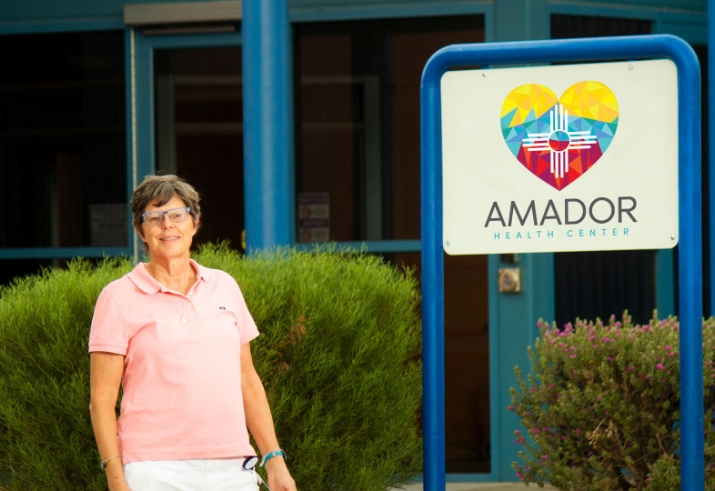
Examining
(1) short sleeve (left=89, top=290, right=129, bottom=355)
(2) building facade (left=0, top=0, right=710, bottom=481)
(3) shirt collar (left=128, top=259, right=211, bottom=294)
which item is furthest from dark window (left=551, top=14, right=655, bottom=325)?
(1) short sleeve (left=89, top=290, right=129, bottom=355)

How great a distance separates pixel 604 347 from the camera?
4.12 meters

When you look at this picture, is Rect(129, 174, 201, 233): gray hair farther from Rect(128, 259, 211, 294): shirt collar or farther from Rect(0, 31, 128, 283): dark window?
Rect(0, 31, 128, 283): dark window

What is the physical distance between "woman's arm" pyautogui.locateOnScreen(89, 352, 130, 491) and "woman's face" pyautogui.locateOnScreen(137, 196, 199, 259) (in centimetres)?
31

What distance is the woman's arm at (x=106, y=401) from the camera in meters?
2.68

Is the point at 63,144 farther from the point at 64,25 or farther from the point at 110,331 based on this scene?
the point at 110,331

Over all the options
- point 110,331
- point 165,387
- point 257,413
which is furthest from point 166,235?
point 257,413

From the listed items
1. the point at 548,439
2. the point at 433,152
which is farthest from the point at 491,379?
the point at 433,152

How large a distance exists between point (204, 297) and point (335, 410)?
3.57 ft

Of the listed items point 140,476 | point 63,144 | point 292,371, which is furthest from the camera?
point 63,144

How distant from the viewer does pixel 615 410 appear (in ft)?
13.1

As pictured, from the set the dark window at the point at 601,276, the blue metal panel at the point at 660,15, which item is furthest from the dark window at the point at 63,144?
the blue metal panel at the point at 660,15

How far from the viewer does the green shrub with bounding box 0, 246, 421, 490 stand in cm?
361

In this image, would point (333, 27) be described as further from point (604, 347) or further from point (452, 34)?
point (604, 347)

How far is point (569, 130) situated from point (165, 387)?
5.00ft
